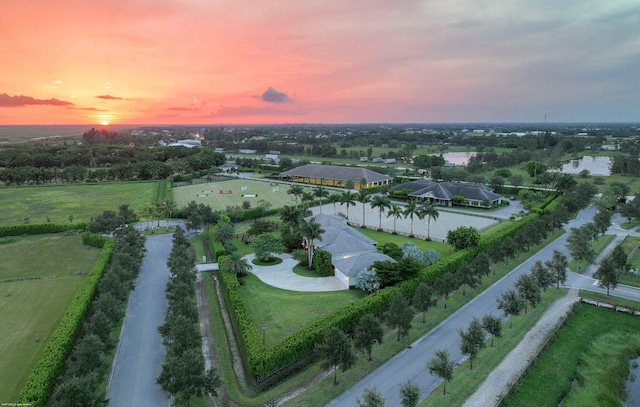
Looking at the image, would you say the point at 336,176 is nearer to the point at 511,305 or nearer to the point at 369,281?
the point at 369,281

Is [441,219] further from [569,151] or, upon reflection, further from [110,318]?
[569,151]

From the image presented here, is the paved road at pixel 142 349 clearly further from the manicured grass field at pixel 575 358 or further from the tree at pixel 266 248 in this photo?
the manicured grass field at pixel 575 358

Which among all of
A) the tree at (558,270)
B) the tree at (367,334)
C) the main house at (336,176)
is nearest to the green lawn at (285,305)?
the tree at (367,334)

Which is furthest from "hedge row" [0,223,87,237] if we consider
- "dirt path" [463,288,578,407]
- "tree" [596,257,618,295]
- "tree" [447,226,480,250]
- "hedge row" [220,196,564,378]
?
"tree" [596,257,618,295]

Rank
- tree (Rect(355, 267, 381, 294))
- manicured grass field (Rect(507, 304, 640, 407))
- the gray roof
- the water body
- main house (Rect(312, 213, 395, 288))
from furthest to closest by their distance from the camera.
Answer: the gray roof → main house (Rect(312, 213, 395, 288)) → tree (Rect(355, 267, 381, 294)) → the water body → manicured grass field (Rect(507, 304, 640, 407))

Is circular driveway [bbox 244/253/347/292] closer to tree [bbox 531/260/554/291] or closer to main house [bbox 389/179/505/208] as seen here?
tree [bbox 531/260/554/291]

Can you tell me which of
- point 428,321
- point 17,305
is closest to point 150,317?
point 17,305
